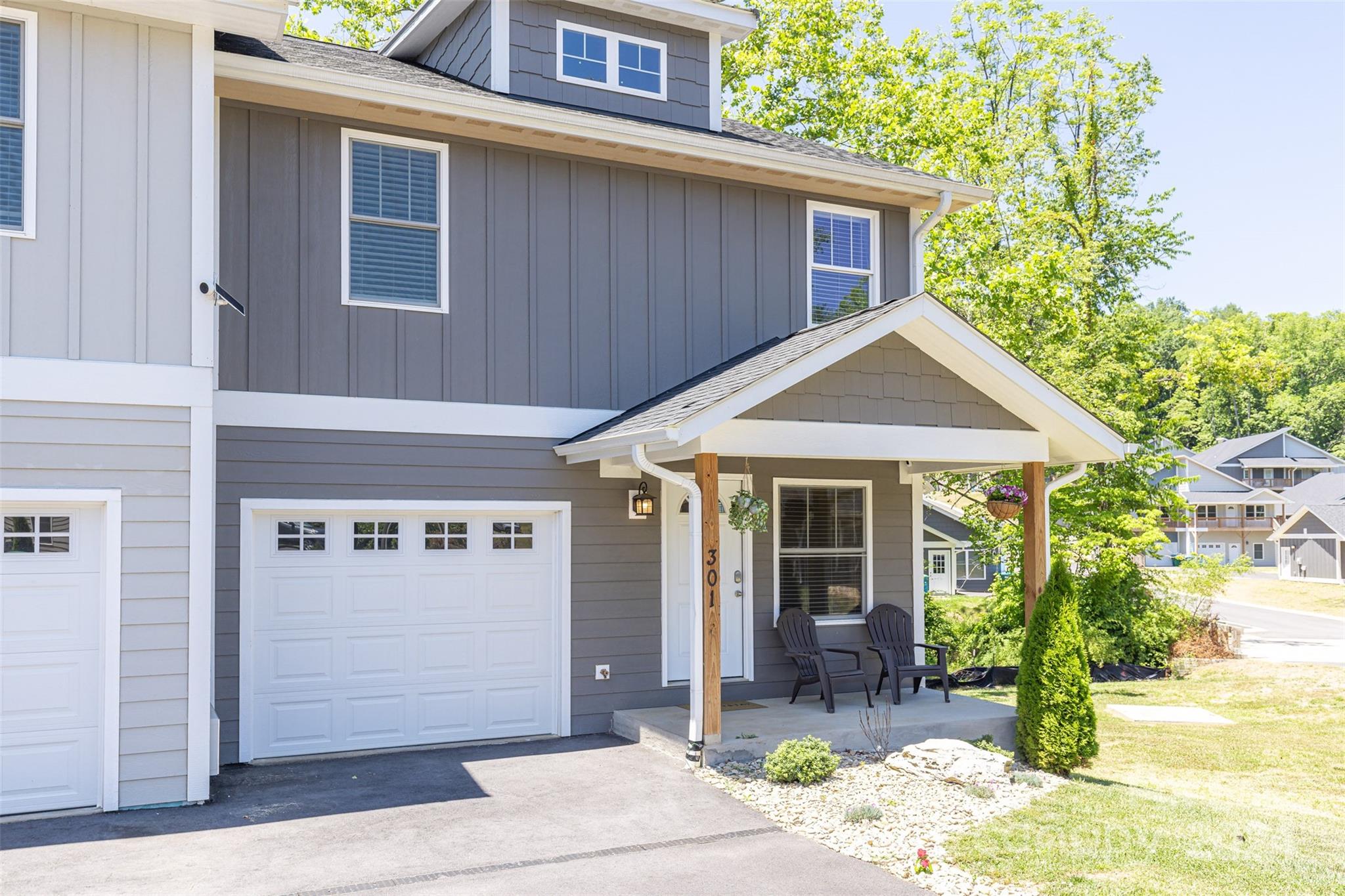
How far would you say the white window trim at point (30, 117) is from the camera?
19.8 ft

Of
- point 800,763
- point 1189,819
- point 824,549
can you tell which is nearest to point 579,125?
point 824,549

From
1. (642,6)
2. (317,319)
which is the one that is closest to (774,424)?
(317,319)

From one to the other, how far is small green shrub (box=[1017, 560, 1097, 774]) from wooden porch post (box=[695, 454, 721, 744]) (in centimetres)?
234

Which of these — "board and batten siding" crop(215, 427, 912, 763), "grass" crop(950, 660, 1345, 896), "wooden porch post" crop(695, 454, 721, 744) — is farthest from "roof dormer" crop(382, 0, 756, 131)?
"grass" crop(950, 660, 1345, 896)

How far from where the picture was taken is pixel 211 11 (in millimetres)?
6305

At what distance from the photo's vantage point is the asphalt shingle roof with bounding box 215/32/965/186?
7.74 meters

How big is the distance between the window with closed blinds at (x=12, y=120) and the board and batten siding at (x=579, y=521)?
6.77 feet

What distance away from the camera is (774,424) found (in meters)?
7.57

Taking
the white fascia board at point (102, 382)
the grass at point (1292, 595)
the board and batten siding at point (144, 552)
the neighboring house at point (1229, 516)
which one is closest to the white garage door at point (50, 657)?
the board and batten siding at point (144, 552)

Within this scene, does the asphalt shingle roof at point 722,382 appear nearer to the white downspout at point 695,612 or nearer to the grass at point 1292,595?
the white downspout at point 695,612

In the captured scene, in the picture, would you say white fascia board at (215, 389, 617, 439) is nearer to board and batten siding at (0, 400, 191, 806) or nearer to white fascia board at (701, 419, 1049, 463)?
board and batten siding at (0, 400, 191, 806)

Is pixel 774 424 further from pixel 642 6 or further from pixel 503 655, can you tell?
pixel 642 6

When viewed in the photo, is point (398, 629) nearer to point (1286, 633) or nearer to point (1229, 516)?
point (1286, 633)

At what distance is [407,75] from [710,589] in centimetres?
500
